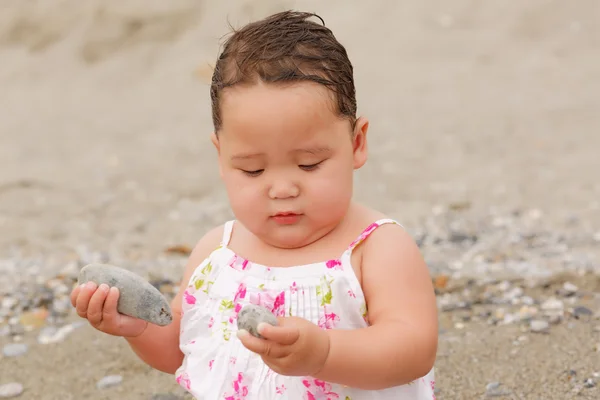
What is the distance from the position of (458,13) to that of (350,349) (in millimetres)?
6967

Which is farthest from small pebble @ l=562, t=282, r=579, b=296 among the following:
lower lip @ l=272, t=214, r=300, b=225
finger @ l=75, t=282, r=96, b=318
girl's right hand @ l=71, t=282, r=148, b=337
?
finger @ l=75, t=282, r=96, b=318

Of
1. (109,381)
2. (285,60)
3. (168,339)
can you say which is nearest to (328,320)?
(168,339)

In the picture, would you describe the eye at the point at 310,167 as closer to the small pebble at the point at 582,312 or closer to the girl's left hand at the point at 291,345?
the girl's left hand at the point at 291,345

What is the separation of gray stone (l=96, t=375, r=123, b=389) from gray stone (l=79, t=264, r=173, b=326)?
145cm

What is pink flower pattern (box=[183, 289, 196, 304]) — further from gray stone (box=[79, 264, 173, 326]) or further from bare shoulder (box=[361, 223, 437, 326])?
bare shoulder (box=[361, 223, 437, 326])

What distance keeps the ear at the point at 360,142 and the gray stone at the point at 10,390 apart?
2131mm

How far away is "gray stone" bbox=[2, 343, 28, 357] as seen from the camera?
4238 millimetres

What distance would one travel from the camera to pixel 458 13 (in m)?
8.70

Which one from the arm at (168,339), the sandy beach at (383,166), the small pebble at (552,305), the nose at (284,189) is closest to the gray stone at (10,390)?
the sandy beach at (383,166)

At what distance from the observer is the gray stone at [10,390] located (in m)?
3.85

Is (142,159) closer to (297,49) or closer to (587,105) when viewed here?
(587,105)

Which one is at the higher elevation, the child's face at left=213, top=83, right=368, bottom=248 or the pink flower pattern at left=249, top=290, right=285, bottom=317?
the child's face at left=213, top=83, right=368, bottom=248

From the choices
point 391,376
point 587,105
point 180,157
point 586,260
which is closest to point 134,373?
point 391,376

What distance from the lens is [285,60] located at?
240 centimetres
